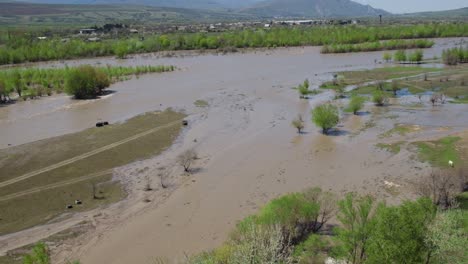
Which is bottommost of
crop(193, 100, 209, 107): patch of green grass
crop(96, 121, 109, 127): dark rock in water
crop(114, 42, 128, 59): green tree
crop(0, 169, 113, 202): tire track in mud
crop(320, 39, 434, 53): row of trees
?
crop(0, 169, 113, 202): tire track in mud

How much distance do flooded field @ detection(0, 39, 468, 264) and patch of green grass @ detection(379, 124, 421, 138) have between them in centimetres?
39

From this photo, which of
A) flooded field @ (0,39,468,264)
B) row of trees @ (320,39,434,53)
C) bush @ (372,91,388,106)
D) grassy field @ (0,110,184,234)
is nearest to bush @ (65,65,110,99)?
flooded field @ (0,39,468,264)

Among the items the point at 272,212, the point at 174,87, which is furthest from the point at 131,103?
the point at 272,212

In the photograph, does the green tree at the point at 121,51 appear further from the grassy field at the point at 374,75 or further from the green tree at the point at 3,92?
the grassy field at the point at 374,75

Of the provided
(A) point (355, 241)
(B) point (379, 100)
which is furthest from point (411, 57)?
(A) point (355, 241)

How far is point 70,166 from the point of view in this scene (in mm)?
31297

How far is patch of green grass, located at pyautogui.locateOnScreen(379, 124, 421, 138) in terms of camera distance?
36.5 metres

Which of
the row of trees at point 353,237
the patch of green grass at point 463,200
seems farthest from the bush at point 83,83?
the patch of green grass at point 463,200

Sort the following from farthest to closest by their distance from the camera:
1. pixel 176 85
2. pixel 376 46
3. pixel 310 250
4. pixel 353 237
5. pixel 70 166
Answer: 1. pixel 376 46
2. pixel 176 85
3. pixel 70 166
4. pixel 310 250
5. pixel 353 237

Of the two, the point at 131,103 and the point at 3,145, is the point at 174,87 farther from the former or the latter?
the point at 3,145

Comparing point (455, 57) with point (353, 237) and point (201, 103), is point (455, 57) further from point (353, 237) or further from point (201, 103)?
point (353, 237)

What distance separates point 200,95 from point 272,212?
129 ft

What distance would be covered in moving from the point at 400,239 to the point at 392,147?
2049 centimetres

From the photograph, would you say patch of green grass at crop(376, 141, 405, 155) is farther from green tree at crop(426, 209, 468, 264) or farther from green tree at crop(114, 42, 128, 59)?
green tree at crop(114, 42, 128, 59)
